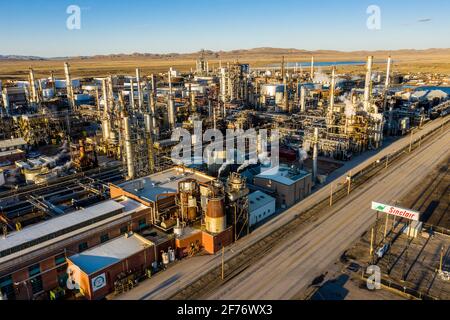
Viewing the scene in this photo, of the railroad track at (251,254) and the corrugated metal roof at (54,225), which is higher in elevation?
the corrugated metal roof at (54,225)

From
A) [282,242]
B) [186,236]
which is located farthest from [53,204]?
[282,242]

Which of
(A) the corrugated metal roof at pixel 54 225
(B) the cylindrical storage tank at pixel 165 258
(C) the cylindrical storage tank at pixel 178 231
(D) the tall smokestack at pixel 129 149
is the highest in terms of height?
(D) the tall smokestack at pixel 129 149

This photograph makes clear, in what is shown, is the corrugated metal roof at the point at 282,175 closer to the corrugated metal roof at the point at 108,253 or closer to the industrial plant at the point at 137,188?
the industrial plant at the point at 137,188

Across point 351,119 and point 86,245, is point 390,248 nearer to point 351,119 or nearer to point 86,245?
point 86,245

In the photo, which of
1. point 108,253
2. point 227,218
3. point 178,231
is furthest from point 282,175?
point 108,253

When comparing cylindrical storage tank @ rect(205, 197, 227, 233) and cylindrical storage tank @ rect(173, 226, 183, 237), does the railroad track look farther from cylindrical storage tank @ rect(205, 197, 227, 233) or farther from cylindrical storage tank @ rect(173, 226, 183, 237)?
cylindrical storage tank @ rect(173, 226, 183, 237)

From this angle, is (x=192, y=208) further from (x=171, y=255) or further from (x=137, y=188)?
(x=137, y=188)

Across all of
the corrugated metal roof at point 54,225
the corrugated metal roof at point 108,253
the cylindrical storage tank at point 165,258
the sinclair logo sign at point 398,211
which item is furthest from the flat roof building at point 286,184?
the corrugated metal roof at point 54,225
